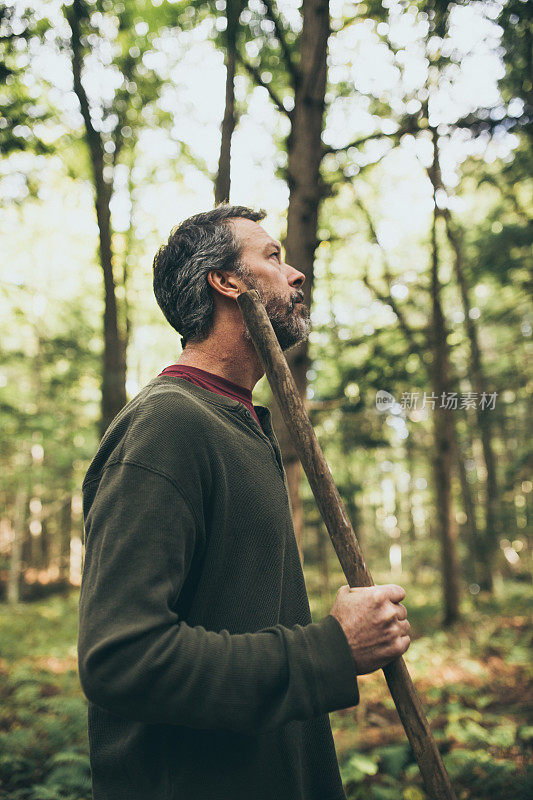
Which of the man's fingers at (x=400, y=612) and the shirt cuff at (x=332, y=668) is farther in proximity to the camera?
the man's fingers at (x=400, y=612)

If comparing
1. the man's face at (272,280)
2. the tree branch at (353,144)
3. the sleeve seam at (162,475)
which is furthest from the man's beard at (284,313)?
the tree branch at (353,144)

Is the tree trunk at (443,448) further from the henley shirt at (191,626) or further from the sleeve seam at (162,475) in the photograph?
the sleeve seam at (162,475)

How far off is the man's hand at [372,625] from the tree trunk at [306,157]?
3.23 metres

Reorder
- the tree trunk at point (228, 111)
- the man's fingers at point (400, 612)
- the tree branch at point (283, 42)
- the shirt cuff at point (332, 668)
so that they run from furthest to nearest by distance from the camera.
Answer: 1. the tree trunk at point (228, 111)
2. the tree branch at point (283, 42)
3. the man's fingers at point (400, 612)
4. the shirt cuff at point (332, 668)

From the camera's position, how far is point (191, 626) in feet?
4.55

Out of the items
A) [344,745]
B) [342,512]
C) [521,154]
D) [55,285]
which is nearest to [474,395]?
[521,154]

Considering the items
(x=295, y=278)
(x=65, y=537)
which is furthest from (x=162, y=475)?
(x=65, y=537)

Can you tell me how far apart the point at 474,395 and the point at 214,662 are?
34.3ft

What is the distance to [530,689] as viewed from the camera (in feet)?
23.7

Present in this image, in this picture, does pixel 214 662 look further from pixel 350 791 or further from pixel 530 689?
pixel 530 689

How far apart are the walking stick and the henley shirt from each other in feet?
0.61

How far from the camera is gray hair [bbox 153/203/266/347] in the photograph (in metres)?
1.90

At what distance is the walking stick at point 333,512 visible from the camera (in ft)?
5.08

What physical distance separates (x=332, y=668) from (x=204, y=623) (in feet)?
1.14
